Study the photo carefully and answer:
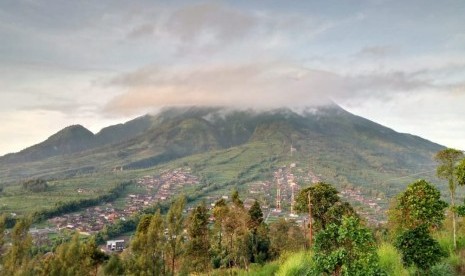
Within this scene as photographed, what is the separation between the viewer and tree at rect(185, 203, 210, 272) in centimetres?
2098

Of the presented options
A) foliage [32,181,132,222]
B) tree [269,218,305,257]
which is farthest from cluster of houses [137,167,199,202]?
tree [269,218,305,257]

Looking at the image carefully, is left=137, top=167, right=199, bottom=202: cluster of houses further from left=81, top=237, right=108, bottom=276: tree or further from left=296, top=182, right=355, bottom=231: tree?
left=296, top=182, right=355, bottom=231: tree

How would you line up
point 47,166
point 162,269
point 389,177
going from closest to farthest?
1. point 162,269
2. point 389,177
3. point 47,166

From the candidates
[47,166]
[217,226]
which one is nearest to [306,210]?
[217,226]

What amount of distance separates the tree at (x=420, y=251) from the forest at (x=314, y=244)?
0.07ft

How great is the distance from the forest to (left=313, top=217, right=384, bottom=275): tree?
0.02 metres

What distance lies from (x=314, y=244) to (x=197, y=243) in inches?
577

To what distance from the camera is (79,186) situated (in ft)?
Result: 399

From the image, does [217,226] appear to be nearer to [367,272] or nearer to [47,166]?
[367,272]

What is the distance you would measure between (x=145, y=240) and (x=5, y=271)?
621 centimetres

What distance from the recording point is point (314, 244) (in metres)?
7.19

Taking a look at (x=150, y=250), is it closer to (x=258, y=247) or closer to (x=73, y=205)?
(x=258, y=247)

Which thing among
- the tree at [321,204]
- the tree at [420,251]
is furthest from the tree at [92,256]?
the tree at [420,251]

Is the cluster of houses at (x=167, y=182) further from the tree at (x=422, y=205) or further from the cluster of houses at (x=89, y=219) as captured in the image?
the tree at (x=422, y=205)
